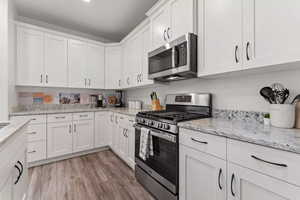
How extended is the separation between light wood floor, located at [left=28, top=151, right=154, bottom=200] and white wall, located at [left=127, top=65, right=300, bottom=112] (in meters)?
1.46

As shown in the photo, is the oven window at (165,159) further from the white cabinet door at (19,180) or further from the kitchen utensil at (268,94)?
the white cabinet door at (19,180)

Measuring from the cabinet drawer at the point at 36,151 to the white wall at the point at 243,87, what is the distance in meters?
2.69

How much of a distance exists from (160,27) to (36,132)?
269 cm

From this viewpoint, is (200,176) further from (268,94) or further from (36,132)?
(36,132)

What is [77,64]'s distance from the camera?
124 inches

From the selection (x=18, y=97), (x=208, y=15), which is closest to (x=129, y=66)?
(x=208, y=15)

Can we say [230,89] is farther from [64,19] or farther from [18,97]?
[18,97]

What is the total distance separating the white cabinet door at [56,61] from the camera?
2790mm

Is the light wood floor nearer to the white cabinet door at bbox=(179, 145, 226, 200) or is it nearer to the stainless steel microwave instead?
the white cabinet door at bbox=(179, 145, 226, 200)

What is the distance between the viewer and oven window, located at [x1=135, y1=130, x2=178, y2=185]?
1.37 meters

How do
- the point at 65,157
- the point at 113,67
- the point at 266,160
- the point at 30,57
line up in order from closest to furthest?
1. the point at 266,160
2. the point at 30,57
3. the point at 65,157
4. the point at 113,67

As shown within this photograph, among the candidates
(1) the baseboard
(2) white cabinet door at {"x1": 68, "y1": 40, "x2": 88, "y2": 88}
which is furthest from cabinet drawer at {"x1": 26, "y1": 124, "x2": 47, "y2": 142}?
(2) white cabinet door at {"x1": 68, "y1": 40, "x2": 88, "y2": 88}

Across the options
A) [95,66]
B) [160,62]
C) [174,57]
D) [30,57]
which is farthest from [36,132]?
[174,57]

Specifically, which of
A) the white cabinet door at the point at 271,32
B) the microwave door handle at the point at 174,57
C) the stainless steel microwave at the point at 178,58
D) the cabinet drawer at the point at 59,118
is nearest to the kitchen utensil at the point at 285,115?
the white cabinet door at the point at 271,32
